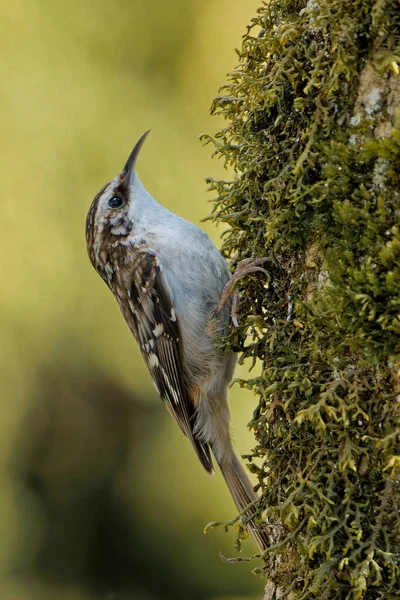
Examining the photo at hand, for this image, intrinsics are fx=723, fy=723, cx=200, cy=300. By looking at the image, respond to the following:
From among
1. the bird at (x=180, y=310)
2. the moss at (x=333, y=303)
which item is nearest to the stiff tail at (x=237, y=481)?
the bird at (x=180, y=310)

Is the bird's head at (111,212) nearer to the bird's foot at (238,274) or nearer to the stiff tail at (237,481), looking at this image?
the bird's foot at (238,274)

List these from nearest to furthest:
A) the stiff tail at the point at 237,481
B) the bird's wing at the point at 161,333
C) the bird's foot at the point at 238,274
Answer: the bird's foot at the point at 238,274 < the stiff tail at the point at 237,481 < the bird's wing at the point at 161,333

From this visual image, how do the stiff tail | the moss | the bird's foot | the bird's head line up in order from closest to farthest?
the moss < the bird's foot < the stiff tail < the bird's head

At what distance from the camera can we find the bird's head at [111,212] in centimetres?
240

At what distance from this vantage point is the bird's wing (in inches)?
88.5

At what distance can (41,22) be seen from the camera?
2805mm

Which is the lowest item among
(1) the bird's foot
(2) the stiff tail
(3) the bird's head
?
(2) the stiff tail

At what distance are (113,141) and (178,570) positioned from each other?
1.68m

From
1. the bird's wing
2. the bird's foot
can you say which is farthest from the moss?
the bird's wing

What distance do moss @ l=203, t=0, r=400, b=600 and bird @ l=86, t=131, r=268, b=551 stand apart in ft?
2.06

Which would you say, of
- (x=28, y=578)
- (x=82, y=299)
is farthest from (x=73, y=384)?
(x=28, y=578)

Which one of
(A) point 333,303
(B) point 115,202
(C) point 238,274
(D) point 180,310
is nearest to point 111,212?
(B) point 115,202

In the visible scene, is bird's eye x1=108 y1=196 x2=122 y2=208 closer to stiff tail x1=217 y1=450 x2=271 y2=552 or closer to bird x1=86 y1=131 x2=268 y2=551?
bird x1=86 y1=131 x2=268 y2=551

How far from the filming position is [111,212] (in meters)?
2.42
